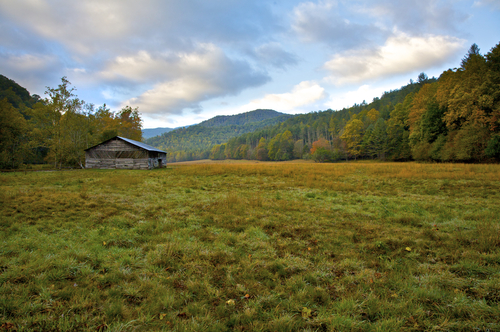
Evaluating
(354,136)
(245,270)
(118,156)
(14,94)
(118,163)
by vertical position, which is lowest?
(245,270)

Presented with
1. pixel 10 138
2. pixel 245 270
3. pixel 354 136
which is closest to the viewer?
pixel 245 270

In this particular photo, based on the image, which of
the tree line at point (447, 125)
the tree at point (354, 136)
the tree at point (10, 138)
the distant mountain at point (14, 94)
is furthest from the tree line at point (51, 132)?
the tree at point (354, 136)

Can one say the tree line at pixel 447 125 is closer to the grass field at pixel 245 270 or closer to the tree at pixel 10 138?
the grass field at pixel 245 270

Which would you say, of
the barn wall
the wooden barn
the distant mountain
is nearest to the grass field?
the barn wall

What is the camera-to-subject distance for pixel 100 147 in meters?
32.0

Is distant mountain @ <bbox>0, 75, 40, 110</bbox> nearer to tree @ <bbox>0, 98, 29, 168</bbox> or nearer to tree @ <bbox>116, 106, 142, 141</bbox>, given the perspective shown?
tree @ <bbox>116, 106, 142, 141</bbox>

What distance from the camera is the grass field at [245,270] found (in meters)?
2.59

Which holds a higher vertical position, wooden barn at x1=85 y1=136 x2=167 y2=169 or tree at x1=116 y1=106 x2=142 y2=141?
tree at x1=116 y1=106 x2=142 y2=141

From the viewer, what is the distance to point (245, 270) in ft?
12.6

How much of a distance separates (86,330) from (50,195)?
385 inches

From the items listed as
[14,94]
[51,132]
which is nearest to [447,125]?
[51,132]

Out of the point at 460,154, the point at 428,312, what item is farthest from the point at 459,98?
the point at 428,312

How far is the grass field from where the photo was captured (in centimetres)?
259

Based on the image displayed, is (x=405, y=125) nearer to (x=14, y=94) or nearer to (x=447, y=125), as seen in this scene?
(x=447, y=125)
